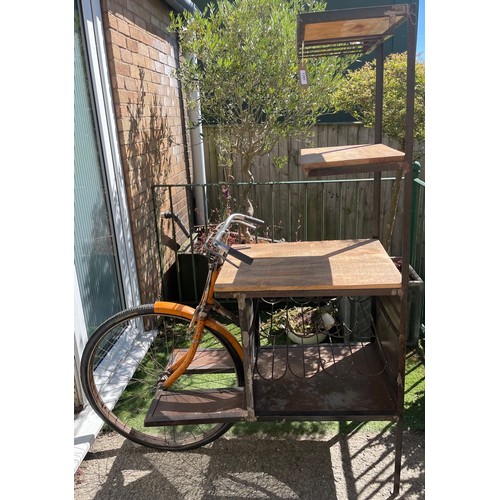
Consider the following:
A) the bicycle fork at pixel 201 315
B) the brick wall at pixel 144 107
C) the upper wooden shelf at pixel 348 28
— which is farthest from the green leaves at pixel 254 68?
the bicycle fork at pixel 201 315

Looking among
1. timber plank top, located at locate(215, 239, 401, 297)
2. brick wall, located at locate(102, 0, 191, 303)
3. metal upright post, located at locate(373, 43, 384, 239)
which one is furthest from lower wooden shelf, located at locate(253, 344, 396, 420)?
brick wall, located at locate(102, 0, 191, 303)

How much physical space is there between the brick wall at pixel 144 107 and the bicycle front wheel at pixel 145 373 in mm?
411

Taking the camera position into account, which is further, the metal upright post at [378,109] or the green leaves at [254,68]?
the green leaves at [254,68]

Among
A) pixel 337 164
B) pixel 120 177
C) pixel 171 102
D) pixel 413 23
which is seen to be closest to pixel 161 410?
pixel 337 164

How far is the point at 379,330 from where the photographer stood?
8.34ft

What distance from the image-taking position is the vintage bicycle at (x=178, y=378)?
7.17ft

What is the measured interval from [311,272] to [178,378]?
1.09 meters

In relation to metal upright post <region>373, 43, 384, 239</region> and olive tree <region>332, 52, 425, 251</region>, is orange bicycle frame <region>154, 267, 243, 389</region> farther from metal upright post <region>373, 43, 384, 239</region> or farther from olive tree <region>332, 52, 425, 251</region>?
olive tree <region>332, 52, 425, 251</region>

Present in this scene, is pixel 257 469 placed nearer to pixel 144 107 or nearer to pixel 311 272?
pixel 311 272

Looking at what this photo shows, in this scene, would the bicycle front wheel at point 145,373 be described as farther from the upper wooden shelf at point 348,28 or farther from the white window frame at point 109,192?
the upper wooden shelf at point 348,28

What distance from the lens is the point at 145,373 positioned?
A: 316 cm

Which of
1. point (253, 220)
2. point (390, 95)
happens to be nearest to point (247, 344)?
point (253, 220)

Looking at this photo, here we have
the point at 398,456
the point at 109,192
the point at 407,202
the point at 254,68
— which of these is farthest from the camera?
the point at 254,68

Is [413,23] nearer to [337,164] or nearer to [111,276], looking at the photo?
[337,164]
